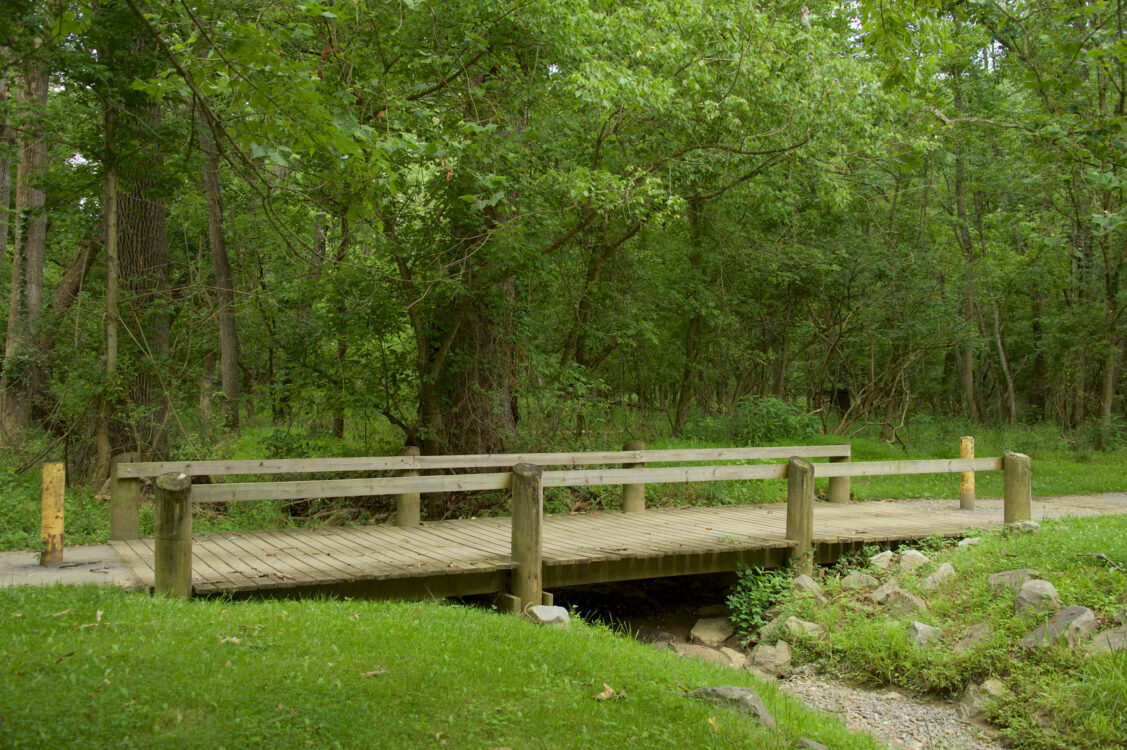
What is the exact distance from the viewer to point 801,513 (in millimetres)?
9219

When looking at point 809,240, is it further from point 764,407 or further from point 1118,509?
point 1118,509

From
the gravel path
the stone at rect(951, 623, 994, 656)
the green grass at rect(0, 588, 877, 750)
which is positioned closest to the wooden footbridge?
the green grass at rect(0, 588, 877, 750)

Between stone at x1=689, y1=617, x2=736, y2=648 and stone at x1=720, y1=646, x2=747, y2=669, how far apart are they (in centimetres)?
24

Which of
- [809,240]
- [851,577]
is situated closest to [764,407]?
[809,240]

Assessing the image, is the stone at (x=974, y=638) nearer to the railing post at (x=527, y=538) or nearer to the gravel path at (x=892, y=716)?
the gravel path at (x=892, y=716)

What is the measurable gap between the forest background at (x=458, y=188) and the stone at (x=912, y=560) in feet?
12.2

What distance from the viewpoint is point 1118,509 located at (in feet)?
40.7

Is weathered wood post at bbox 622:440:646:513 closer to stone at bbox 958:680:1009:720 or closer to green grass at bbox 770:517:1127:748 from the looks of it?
green grass at bbox 770:517:1127:748

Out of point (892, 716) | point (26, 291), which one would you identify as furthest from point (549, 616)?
point (26, 291)

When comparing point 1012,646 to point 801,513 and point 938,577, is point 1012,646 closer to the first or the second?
point 938,577

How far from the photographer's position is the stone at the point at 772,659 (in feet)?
25.4

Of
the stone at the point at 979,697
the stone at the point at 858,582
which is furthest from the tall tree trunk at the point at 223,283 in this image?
the stone at the point at 979,697

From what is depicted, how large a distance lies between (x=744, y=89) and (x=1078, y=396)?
16.7m

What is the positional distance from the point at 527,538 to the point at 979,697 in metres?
3.77
